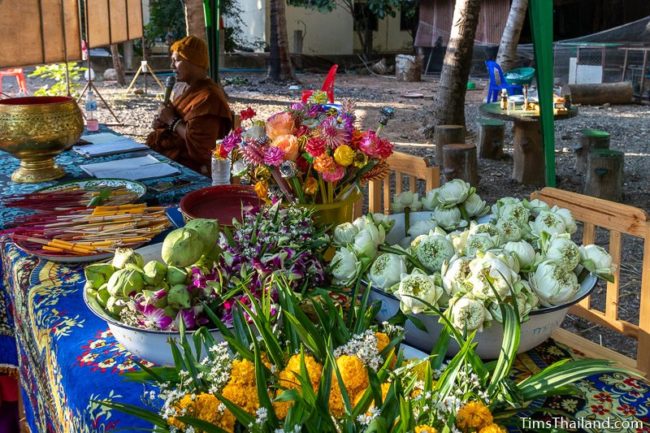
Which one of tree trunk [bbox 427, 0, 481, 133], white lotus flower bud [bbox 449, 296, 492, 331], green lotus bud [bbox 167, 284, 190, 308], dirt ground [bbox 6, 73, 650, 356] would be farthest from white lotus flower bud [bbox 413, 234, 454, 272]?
tree trunk [bbox 427, 0, 481, 133]

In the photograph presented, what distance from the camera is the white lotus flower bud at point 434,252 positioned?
1448mm

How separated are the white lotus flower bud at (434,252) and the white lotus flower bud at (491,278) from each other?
0.17m

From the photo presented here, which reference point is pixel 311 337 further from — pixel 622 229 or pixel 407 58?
pixel 407 58

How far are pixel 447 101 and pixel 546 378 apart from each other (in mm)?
6659

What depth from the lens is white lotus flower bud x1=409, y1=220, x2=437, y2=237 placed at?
1.72m

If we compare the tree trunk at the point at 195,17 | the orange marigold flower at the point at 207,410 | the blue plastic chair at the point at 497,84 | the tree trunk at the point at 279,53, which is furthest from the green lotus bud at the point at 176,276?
the tree trunk at the point at 279,53

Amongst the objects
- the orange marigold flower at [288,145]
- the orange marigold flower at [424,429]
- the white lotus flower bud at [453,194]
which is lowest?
the orange marigold flower at [424,429]

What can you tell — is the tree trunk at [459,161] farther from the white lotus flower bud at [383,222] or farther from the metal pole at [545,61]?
the white lotus flower bud at [383,222]

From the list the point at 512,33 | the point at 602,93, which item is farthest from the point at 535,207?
the point at 602,93

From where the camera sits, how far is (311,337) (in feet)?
3.78

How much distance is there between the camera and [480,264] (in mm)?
1275

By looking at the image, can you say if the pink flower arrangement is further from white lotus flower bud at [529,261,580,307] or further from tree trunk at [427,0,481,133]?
tree trunk at [427,0,481,133]

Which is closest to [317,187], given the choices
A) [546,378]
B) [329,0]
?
[546,378]

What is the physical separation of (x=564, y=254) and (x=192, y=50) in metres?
2.92
